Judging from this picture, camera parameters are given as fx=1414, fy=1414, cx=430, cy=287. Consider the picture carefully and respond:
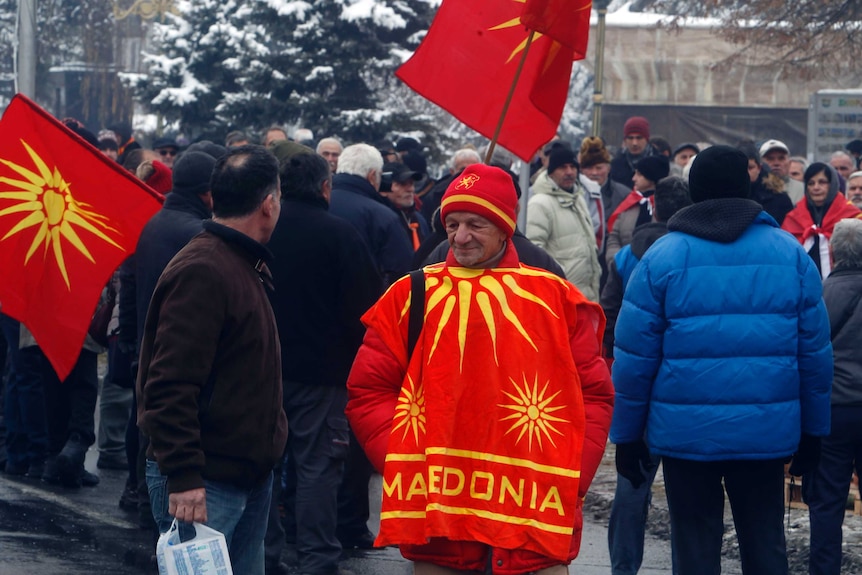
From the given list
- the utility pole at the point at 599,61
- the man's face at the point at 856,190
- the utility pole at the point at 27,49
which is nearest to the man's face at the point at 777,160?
the man's face at the point at 856,190

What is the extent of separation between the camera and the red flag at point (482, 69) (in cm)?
720

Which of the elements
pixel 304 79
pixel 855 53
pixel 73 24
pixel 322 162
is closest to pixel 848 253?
pixel 322 162

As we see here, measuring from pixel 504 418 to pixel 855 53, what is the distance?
64.4ft

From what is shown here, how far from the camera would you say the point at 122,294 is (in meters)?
7.71

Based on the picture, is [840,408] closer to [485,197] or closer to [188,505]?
[485,197]

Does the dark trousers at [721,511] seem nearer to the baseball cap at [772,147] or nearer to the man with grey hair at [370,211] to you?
the man with grey hair at [370,211]

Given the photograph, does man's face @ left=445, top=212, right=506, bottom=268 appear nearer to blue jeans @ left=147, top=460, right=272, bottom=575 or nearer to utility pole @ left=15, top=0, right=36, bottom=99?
blue jeans @ left=147, top=460, right=272, bottom=575

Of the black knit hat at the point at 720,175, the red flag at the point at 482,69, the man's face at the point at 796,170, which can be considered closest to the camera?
the black knit hat at the point at 720,175

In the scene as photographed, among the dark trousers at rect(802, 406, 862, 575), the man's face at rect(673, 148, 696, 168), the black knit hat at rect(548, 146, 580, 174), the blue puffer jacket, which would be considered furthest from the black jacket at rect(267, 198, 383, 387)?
the man's face at rect(673, 148, 696, 168)

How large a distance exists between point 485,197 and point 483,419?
686mm

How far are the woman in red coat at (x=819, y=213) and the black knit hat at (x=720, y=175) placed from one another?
4.01 meters

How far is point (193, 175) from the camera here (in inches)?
275

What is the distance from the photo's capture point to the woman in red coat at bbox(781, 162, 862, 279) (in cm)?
922

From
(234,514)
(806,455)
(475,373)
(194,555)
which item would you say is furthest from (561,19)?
(194,555)
